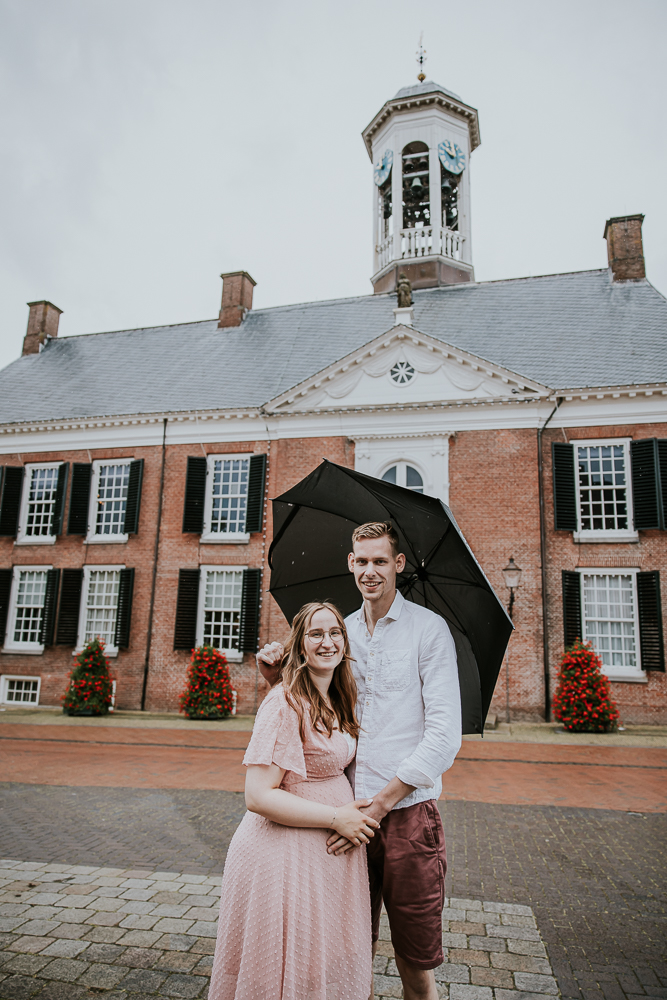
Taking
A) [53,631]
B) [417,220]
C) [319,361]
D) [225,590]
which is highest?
[417,220]

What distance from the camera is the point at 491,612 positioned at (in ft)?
9.64

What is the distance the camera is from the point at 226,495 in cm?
1758

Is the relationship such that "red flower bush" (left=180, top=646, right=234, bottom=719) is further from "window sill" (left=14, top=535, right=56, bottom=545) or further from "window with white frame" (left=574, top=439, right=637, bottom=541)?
"window with white frame" (left=574, top=439, right=637, bottom=541)

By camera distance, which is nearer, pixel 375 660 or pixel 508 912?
pixel 375 660

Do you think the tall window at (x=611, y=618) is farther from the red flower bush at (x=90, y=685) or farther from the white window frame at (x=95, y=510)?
the white window frame at (x=95, y=510)

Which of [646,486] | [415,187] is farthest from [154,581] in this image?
[415,187]

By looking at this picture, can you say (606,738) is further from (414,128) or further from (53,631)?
(414,128)

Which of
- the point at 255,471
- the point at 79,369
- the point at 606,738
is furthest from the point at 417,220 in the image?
the point at 606,738

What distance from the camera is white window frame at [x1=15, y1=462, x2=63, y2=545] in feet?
61.6

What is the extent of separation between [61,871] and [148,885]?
810 millimetres

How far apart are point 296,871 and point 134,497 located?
16.7 m

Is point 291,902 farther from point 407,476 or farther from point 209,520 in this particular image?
point 209,520

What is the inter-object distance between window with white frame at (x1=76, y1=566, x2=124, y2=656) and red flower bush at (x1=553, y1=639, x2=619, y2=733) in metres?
11.7

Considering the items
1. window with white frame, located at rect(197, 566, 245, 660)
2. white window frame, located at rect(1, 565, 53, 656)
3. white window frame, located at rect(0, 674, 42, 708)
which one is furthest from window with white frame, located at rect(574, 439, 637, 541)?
white window frame, located at rect(0, 674, 42, 708)
